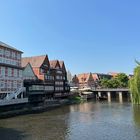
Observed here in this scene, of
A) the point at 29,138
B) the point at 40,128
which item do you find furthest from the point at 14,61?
the point at 29,138

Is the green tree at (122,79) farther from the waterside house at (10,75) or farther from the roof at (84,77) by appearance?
the waterside house at (10,75)

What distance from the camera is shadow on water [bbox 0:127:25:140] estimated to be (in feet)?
102

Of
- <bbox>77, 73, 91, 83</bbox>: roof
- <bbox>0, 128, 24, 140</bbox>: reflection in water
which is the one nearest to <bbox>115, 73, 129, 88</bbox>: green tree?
<bbox>77, 73, 91, 83</bbox>: roof

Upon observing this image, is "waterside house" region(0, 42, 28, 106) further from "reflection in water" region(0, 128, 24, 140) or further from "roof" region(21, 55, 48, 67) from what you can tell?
"reflection in water" region(0, 128, 24, 140)

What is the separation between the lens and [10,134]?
109 feet

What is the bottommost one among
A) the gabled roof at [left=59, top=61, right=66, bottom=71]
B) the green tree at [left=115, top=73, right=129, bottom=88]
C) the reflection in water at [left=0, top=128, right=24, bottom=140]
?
the reflection in water at [left=0, top=128, right=24, bottom=140]

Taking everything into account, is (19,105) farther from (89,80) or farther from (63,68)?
(89,80)

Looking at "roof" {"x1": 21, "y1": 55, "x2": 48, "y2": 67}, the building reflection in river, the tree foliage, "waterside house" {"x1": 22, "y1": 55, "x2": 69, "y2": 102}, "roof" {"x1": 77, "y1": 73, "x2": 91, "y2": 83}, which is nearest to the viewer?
the building reflection in river

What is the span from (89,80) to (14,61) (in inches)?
3179

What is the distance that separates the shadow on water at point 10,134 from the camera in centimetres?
3119

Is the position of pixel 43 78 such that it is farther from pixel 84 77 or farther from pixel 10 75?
pixel 84 77

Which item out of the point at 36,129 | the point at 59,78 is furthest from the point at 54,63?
the point at 36,129

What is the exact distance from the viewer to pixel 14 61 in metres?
66.2

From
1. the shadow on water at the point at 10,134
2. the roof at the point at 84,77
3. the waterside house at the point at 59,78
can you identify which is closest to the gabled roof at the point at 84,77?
the roof at the point at 84,77
